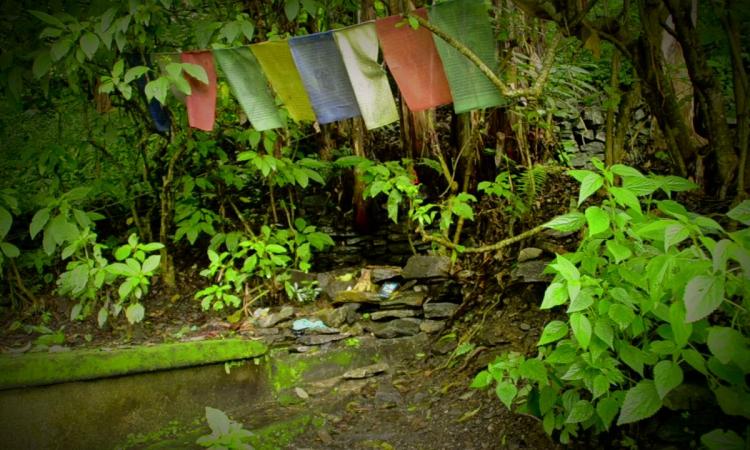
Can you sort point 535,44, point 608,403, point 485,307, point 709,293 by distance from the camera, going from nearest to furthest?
point 709,293 < point 608,403 < point 485,307 < point 535,44

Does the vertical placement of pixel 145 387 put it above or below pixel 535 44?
below

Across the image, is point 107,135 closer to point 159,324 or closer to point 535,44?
point 159,324

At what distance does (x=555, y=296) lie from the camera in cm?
205

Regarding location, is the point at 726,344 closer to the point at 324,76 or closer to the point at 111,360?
the point at 324,76

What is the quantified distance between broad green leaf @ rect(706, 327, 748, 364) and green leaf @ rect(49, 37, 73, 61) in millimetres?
3317

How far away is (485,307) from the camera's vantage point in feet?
13.3

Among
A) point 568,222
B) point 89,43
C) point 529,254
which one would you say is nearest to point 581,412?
point 568,222

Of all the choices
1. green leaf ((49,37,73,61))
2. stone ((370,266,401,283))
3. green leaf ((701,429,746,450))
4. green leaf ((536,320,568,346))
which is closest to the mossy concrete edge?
stone ((370,266,401,283))

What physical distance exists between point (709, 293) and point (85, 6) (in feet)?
12.7

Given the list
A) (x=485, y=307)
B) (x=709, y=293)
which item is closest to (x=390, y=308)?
(x=485, y=307)

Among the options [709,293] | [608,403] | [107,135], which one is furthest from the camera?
[107,135]

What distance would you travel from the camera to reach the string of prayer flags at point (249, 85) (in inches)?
147

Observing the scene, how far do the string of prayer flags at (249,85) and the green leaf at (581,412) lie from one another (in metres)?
2.71

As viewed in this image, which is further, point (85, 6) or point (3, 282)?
point (3, 282)
